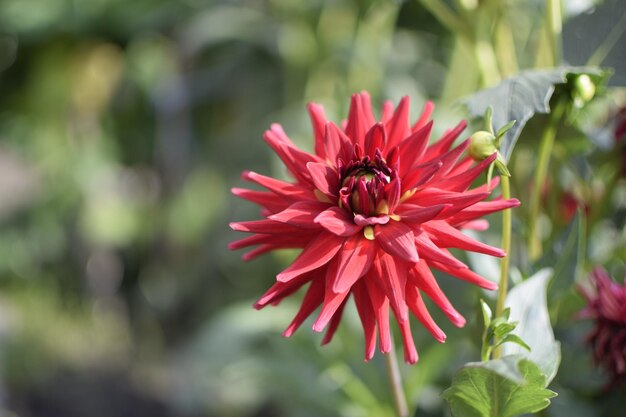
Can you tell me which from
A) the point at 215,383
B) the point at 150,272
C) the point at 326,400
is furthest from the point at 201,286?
the point at 326,400

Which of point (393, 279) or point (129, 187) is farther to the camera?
point (129, 187)

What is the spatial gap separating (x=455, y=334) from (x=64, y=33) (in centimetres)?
112

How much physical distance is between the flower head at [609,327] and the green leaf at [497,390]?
67 mm

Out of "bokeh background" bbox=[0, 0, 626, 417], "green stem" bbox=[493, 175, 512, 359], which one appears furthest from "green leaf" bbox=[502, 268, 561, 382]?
"bokeh background" bbox=[0, 0, 626, 417]

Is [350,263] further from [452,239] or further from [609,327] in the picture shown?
[609,327]

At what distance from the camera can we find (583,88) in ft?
1.06

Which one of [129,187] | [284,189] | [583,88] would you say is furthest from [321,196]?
[129,187]

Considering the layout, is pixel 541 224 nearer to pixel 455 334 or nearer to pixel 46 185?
pixel 455 334

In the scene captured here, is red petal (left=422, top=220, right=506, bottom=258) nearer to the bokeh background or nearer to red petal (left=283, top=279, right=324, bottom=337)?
red petal (left=283, top=279, right=324, bottom=337)

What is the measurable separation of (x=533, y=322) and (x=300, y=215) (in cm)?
12

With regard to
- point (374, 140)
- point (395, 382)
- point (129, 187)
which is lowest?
point (129, 187)

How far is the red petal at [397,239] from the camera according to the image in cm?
25

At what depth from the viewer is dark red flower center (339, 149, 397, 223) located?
0.27 meters

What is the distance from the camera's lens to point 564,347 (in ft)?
1.27
